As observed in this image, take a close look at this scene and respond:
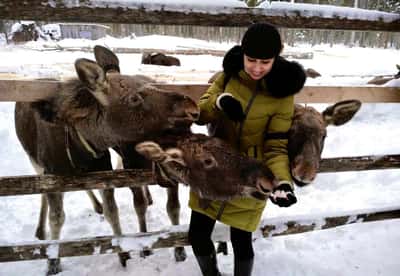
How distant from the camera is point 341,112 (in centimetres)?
253

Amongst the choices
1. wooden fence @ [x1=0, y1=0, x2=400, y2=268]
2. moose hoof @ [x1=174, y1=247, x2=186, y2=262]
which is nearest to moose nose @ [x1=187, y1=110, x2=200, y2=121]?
wooden fence @ [x1=0, y1=0, x2=400, y2=268]

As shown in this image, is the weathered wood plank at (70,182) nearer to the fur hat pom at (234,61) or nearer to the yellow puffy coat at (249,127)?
the yellow puffy coat at (249,127)

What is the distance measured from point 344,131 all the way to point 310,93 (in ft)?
15.3

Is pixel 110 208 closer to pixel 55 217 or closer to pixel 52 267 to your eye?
pixel 55 217

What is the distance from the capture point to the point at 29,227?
179 inches

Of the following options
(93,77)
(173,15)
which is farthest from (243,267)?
(173,15)

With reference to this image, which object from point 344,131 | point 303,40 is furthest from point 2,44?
point 303,40

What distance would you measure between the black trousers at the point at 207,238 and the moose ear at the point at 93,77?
115cm

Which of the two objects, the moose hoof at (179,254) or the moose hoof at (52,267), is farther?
the moose hoof at (179,254)

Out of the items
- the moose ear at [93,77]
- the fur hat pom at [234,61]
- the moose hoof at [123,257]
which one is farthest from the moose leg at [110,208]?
the fur hat pom at [234,61]

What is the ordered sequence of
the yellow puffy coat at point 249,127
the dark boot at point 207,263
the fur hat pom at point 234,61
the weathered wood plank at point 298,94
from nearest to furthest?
the yellow puffy coat at point 249,127 < the fur hat pom at point 234,61 < the weathered wood plank at point 298,94 < the dark boot at point 207,263

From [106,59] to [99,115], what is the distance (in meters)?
0.64

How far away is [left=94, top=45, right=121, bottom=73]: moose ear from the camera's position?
2955mm

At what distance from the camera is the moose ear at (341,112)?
8.17 feet
